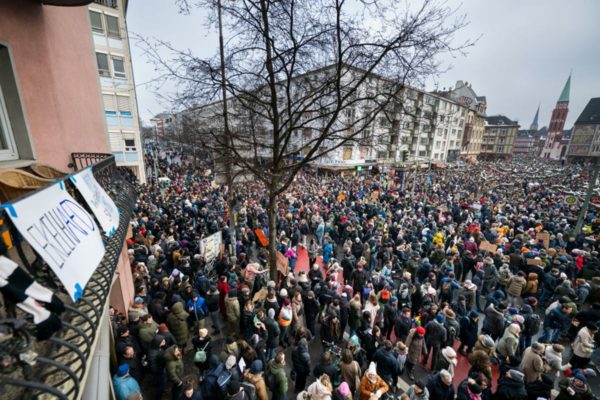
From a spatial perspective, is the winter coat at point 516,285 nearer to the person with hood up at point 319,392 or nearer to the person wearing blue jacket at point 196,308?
the person with hood up at point 319,392

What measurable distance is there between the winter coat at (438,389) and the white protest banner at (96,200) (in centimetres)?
611

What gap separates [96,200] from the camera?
13.5ft

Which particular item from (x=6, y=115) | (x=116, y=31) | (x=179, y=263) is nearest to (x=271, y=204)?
(x=179, y=263)

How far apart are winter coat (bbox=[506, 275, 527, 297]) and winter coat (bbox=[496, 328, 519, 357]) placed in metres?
3.60

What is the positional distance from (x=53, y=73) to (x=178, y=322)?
5711mm

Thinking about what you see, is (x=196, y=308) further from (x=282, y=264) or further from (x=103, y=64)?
(x=103, y=64)

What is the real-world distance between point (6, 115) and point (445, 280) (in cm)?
1042

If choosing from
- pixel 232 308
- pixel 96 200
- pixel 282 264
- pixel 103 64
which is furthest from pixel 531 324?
pixel 103 64

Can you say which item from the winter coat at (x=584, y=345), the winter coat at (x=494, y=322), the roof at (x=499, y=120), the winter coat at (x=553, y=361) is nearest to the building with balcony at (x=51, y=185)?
the winter coat at (x=553, y=361)

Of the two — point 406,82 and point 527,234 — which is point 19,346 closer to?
point 406,82

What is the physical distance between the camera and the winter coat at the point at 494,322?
6.62m

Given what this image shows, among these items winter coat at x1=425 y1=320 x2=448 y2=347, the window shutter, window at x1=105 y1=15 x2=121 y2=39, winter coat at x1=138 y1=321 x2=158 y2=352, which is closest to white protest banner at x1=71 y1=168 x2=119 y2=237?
winter coat at x1=138 y1=321 x2=158 y2=352

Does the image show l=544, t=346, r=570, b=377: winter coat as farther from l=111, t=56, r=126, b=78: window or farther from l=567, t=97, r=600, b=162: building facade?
l=567, t=97, r=600, b=162: building facade

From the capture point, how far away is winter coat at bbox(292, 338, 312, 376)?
552cm
